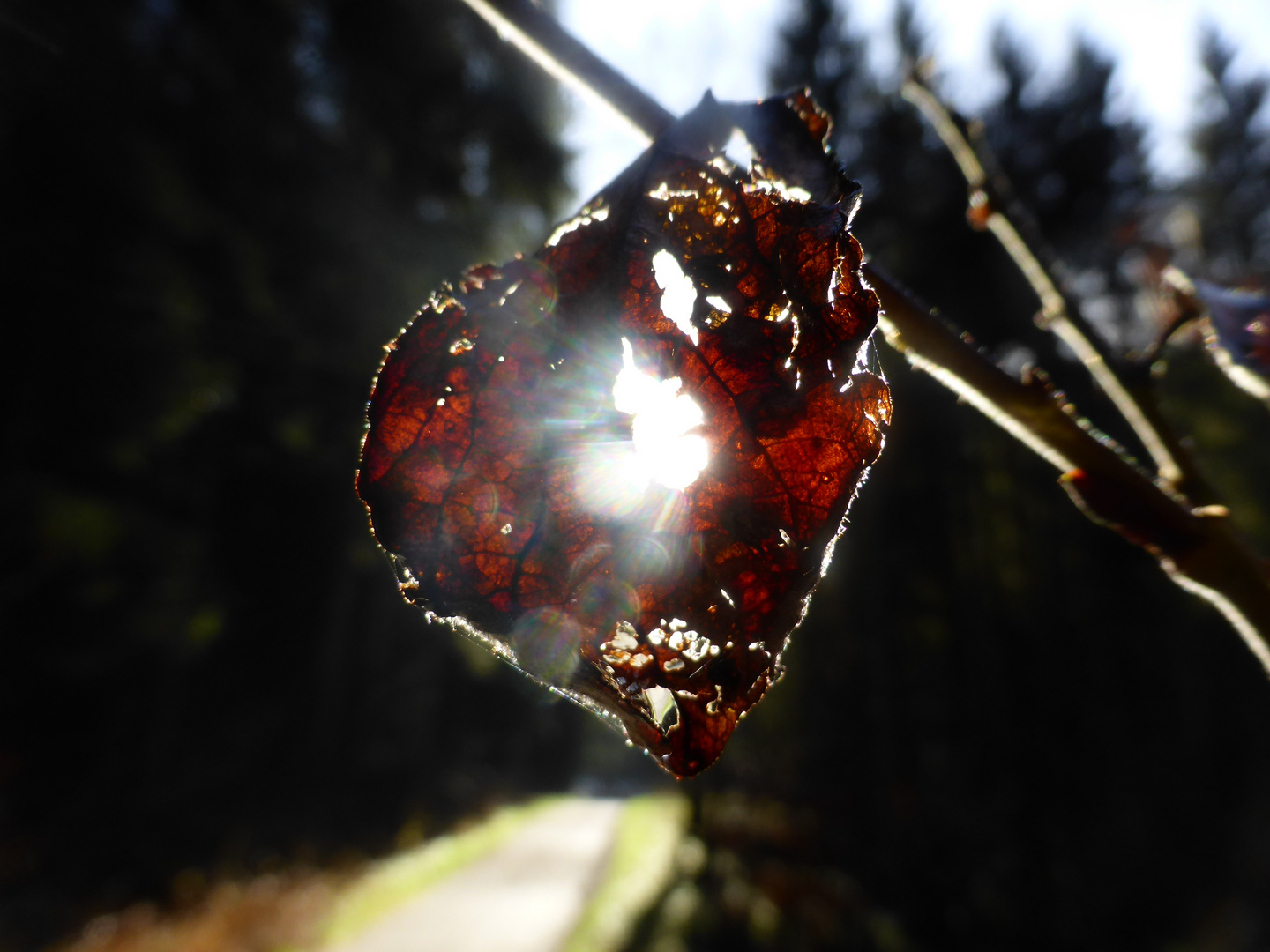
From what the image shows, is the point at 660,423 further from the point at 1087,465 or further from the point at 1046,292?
the point at 1046,292

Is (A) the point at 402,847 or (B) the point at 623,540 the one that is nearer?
(B) the point at 623,540

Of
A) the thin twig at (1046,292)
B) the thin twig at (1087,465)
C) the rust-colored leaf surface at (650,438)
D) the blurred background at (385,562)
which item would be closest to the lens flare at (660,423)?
the rust-colored leaf surface at (650,438)

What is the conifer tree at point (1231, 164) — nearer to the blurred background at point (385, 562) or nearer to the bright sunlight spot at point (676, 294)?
the blurred background at point (385, 562)

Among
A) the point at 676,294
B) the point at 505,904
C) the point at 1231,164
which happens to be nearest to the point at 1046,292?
the point at 676,294

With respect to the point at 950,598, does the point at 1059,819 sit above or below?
below

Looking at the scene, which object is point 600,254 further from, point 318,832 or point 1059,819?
point 318,832

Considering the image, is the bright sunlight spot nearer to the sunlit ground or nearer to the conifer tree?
the sunlit ground

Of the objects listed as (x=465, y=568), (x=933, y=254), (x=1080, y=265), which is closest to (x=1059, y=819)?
(x=933, y=254)
